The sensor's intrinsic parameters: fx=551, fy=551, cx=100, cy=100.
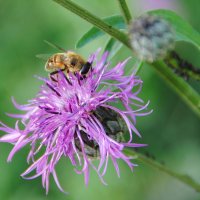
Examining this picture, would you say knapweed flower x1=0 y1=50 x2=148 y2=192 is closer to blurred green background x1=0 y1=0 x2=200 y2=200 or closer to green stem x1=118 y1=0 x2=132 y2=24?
green stem x1=118 y1=0 x2=132 y2=24

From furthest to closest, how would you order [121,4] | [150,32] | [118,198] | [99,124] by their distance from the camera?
[118,198] → [99,124] → [121,4] → [150,32]

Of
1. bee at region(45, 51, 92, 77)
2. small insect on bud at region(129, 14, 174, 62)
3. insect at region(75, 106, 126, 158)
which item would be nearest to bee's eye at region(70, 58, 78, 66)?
bee at region(45, 51, 92, 77)

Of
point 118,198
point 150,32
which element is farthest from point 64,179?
point 150,32

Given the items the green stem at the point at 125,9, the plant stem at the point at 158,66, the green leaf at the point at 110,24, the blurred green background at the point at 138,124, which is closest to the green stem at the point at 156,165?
the plant stem at the point at 158,66

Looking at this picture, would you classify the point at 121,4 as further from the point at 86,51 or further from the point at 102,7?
the point at 102,7

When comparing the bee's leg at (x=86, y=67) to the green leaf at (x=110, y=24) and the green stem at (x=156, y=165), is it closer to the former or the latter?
the green leaf at (x=110, y=24)

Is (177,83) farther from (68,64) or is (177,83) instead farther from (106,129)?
(68,64)

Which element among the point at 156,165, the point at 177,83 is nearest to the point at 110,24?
the point at 177,83
